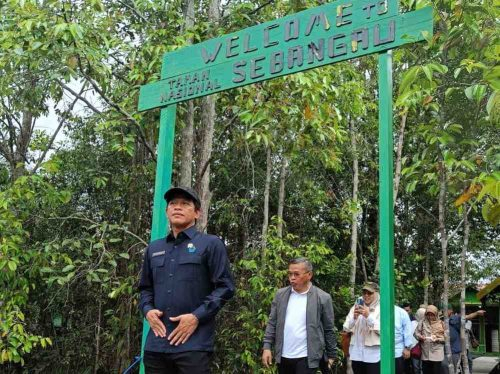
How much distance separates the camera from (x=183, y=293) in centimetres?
313

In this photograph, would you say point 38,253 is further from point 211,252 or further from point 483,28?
point 483,28

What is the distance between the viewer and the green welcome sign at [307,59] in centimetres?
340

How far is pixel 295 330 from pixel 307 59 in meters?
2.16

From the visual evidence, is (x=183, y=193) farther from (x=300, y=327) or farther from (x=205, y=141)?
(x=205, y=141)

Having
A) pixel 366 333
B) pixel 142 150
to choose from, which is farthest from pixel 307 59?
pixel 142 150

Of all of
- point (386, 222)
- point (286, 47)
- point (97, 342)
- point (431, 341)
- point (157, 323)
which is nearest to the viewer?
point (157, 323)

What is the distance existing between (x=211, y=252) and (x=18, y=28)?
336 cm

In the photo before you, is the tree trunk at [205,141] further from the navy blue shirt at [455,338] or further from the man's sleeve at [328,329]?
the navy blue shirt at [455,338]

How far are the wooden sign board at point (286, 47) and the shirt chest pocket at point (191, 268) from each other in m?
1.58

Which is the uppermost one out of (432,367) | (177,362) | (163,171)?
(163,171)

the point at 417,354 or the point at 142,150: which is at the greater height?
the point at 142,150

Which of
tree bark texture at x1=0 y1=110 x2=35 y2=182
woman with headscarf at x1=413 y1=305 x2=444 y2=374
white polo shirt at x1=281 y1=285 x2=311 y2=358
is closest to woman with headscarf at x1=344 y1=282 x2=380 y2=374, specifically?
white polo shirt at x1=281 y1=285 x2=311 y2=358

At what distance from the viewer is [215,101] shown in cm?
652

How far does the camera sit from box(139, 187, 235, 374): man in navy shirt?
9.89ft
